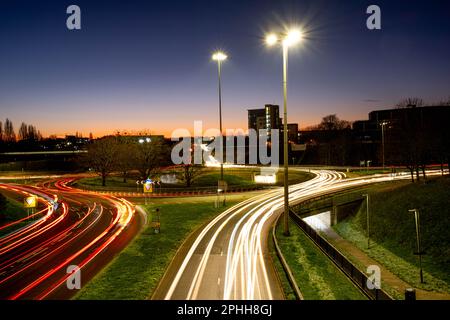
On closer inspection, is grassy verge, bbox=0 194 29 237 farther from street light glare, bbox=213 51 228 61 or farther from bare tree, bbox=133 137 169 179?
street light glare, bbox=213 51 228 61

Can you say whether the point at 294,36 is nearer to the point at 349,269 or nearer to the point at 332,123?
the point at 349,269

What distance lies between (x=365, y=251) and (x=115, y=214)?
2354cm

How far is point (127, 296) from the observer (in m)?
12.7

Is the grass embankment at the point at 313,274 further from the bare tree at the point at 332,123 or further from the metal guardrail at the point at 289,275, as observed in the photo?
the bare tree at the point at 332,123

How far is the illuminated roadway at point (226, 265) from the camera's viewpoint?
12969 mm

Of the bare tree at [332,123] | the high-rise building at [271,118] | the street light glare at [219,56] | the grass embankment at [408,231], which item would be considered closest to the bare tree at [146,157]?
the street light glare at [219,56]

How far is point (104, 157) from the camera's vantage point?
178ft

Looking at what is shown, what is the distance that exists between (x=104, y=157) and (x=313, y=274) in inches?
1859

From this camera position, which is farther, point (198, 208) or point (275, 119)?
point (275, 119)

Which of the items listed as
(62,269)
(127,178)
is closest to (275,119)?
(127,178)

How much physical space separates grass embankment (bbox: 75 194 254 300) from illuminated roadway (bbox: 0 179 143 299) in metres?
0.87

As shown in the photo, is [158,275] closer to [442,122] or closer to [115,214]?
[115,214]
